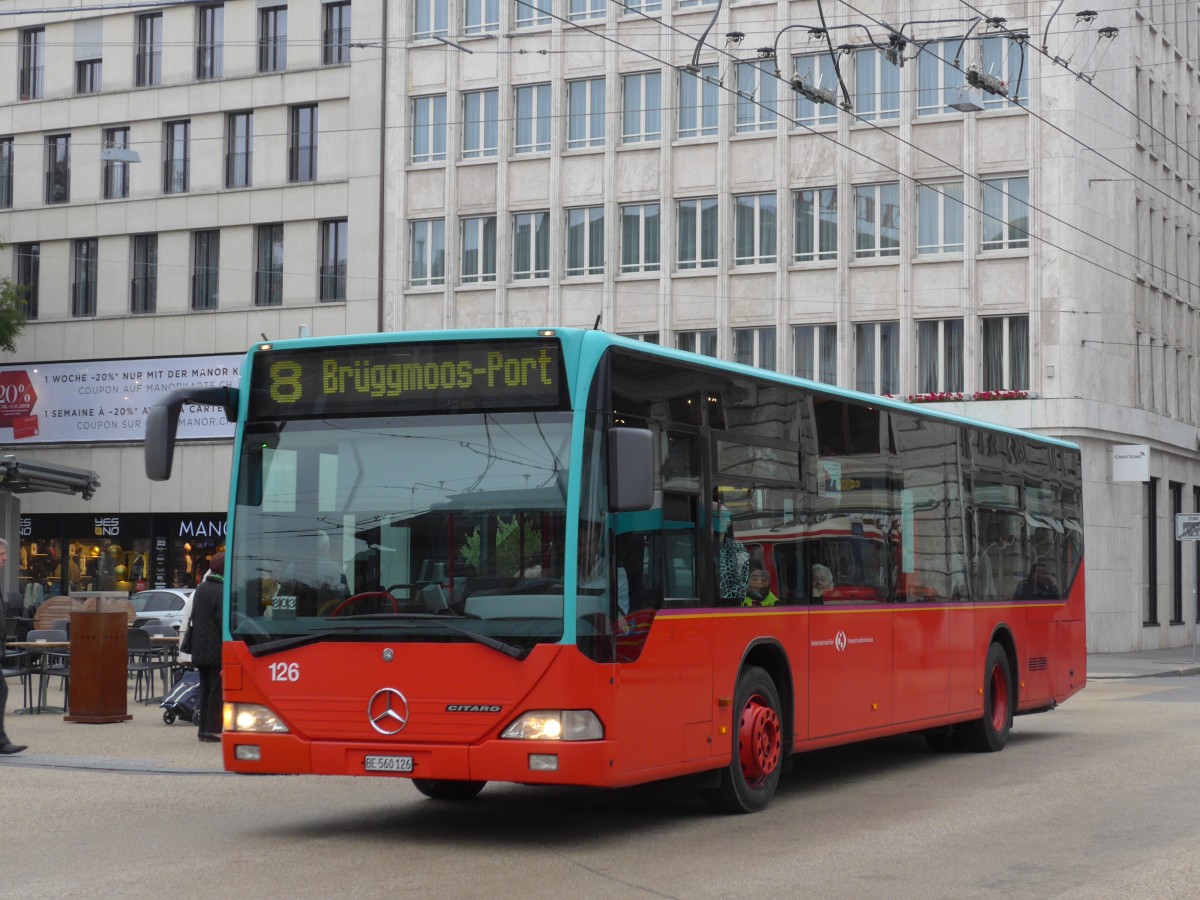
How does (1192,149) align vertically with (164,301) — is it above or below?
above

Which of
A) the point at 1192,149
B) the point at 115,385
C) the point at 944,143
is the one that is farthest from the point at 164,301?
the point at 1192,149

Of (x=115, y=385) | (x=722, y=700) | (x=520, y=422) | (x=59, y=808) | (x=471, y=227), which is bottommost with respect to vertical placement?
(x=59, y=808)

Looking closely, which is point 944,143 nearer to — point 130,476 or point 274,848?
point 130,476

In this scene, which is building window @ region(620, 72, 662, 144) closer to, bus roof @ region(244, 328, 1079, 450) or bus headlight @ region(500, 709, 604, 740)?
bus roof @ region(244, 328, 1079, 450)

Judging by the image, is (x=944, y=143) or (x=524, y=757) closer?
(x=524, y=757)

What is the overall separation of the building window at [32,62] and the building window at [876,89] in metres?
22.9

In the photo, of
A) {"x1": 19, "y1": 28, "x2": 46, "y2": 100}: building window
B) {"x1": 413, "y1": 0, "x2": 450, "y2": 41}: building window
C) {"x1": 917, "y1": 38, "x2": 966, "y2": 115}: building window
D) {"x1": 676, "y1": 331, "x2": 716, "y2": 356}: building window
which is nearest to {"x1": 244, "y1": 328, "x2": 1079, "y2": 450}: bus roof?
{"x1": 917, "y1": 38, "x2": 966, "y2": 115}: building window

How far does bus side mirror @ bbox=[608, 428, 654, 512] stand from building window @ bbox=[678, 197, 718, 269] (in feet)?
108

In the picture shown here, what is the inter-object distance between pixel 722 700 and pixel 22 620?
1922cm

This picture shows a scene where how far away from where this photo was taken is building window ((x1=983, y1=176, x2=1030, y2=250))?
1559 inches

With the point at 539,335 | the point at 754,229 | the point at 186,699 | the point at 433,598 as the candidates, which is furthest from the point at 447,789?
the point at 754,229

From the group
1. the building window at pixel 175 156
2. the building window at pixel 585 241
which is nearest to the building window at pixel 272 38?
the building window at pixel 175 156

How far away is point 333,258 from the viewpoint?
4684 cm

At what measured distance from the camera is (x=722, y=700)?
11477 mm
